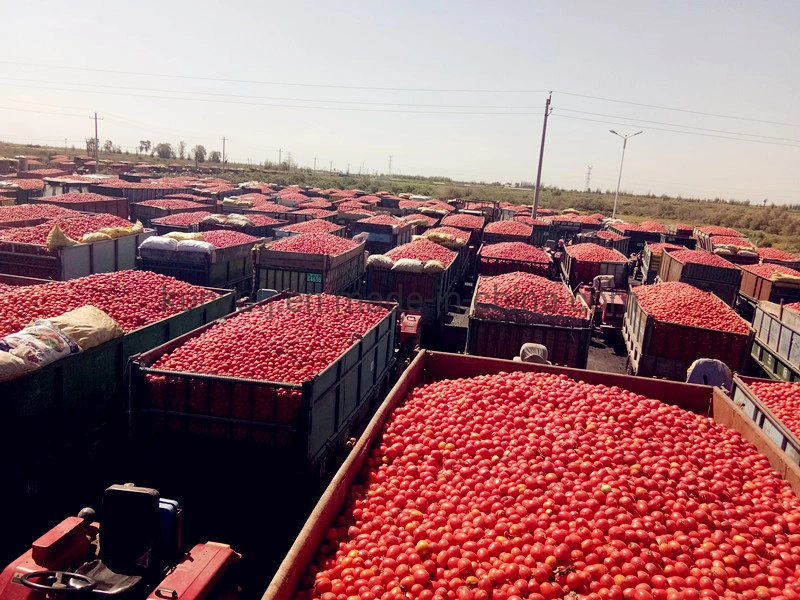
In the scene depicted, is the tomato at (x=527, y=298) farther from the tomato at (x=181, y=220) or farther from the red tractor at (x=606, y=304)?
the tomato at (x=181, y=220)

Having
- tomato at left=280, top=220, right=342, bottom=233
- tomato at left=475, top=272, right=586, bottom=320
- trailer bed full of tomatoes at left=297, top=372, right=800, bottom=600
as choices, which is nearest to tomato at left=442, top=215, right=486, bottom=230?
tomato at left=280, top=220, right=342, bottom=233

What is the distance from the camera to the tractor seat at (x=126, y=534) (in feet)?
14.4

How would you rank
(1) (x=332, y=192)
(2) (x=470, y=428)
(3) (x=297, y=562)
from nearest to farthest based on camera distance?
(3) (x=297, y=562) → (2) (x=470, y=428) → (1) (x=332, y=192)

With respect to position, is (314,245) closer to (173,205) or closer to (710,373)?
(710,373)

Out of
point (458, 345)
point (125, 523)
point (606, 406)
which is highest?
point (606, 406)

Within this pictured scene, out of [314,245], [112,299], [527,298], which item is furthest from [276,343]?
[314,245]

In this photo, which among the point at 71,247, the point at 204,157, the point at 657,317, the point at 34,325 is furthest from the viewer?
the point at 204,157

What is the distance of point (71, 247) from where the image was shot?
1498 centimetres

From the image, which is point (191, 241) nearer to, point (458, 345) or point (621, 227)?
point (458, 345)

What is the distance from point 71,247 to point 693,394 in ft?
49.7

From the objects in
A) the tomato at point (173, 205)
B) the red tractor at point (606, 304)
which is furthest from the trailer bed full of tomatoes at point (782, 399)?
the tomato at point (173, 205)

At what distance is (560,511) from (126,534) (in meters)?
3.56

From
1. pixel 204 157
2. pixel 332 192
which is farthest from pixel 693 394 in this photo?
pixel 204 157

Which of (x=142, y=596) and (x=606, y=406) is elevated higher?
(x=606, y=406)
